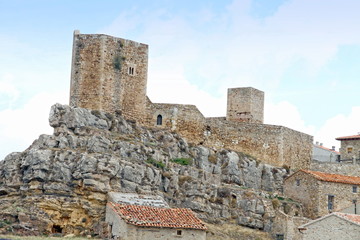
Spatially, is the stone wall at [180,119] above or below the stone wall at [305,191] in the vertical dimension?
above

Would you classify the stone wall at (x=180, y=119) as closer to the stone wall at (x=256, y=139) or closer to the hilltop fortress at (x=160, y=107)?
the hilltop fortress at (x=160, y=107)

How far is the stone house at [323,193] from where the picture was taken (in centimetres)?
5656

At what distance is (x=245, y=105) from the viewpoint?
63000 millimetres

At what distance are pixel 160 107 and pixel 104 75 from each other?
19.7 ft

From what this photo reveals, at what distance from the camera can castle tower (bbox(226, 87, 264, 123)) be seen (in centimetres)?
6288

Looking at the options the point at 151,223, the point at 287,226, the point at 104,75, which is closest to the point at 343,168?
the point at 287,226

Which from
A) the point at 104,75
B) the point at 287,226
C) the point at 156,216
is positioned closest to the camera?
the point at 156,216

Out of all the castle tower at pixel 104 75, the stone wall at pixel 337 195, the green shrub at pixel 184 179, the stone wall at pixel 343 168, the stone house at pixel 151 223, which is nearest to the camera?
the stone house at pixel 151 223

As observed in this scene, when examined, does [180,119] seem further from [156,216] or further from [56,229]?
[56,229]

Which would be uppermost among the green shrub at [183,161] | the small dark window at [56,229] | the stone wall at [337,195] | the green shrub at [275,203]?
the green shrub at [183,161]

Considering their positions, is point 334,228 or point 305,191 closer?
point 334,228

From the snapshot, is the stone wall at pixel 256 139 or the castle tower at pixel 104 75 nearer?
the castle tower at pixel 104 75

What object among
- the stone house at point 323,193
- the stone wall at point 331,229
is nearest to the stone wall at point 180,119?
the stone house at point 323,193

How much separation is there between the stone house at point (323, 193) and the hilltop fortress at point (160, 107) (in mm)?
3615
